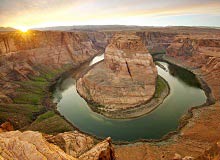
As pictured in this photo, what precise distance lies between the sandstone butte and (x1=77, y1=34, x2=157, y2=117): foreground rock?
11.2 meters

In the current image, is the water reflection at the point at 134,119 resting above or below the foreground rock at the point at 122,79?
below

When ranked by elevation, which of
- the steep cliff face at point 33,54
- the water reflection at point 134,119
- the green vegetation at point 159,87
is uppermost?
the steep cliff face at point 33,54

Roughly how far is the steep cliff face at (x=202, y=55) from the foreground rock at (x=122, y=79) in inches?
718

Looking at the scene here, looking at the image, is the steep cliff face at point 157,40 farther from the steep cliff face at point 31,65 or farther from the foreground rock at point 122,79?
the foreground rock at point 122,79

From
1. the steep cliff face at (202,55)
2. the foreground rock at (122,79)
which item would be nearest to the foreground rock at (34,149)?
the foreground rock at (122,79)

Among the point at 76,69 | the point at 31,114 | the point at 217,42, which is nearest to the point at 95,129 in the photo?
the point at 31,114

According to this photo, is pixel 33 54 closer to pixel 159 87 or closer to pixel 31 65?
pixel 31 65

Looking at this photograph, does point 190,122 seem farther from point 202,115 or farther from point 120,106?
point 120,106

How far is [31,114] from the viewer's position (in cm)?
4822

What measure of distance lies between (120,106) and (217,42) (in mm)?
59878

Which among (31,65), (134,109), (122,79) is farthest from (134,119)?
(31,65)

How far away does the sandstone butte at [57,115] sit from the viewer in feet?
47.9

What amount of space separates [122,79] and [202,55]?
4484cm

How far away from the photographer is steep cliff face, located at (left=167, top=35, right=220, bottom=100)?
69.1m
